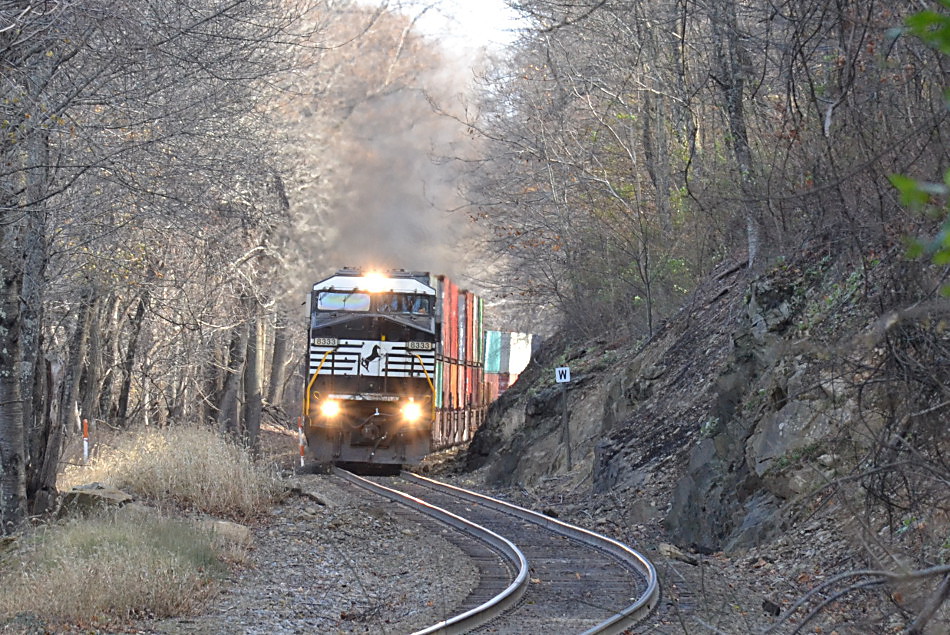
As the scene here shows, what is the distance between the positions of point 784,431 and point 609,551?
2573 millimetres

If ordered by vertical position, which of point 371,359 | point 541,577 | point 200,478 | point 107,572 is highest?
point 371,359

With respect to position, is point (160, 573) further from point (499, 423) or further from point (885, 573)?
point (499, 423)

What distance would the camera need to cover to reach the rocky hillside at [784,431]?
18.8ft

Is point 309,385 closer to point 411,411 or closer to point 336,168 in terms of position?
point 411,411

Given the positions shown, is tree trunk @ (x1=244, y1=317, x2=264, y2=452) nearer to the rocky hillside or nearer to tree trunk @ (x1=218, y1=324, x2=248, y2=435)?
tree trunk @ (x1=218, y1=324, x2=248, y2=435)

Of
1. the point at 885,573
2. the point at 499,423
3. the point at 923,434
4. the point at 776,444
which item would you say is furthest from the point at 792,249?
the point at 499,423

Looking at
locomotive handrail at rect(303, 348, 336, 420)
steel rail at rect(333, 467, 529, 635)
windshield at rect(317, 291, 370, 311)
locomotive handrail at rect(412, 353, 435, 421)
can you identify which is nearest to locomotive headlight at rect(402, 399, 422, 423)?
locomotive handrail at rect(412, 353, 435, 421)

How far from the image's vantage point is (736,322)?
18953 mm

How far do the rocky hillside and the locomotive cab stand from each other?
9.78ft

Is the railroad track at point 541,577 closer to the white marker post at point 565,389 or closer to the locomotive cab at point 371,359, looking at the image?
the white marker post at point 565,389

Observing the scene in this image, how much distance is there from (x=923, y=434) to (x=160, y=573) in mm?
6416

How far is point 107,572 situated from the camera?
29.5 ft

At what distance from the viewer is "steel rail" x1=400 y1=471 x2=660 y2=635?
857cm

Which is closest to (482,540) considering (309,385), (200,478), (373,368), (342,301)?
(200,478)
